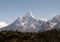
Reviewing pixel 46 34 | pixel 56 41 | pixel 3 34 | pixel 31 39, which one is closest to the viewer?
pixel 56 41

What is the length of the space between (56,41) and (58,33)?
713 cm

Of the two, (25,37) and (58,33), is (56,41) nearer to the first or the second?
(58,33)

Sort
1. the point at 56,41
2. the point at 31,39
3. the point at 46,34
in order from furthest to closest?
1. the point at 46,34
2. the point at 31,39
3. the point at 56,41

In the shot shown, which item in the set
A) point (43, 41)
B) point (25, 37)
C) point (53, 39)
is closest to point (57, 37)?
point (53, 39)

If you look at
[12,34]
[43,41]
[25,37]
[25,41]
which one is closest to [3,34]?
[12,34]

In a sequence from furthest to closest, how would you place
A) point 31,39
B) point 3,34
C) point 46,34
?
point 3,34
point 46,34
point 31,39

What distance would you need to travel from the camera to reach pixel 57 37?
5100 centimetres

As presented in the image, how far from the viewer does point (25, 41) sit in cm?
4797

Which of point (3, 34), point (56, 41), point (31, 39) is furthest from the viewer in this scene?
point (3, 34)

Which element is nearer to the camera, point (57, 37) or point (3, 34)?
point (57, 37)

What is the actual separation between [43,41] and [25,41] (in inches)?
190

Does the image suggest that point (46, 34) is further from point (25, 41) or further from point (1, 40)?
point (1, 40)

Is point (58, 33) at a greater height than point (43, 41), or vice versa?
point (58, 33)

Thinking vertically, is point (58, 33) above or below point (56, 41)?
above
